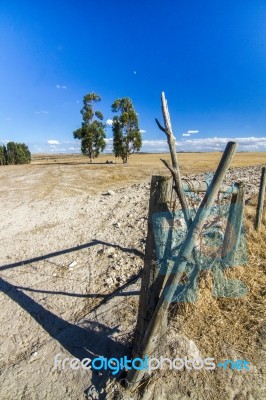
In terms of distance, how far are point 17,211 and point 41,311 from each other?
6.35m

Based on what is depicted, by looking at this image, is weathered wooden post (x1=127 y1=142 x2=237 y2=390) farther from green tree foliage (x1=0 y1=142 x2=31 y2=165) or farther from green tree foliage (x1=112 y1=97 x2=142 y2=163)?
green tree foliage (x1=0 y1=142 x2=31 y2=165)

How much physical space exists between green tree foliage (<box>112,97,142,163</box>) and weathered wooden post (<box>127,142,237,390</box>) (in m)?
32.0

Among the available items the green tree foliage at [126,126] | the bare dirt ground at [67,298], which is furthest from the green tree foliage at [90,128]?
the bare dirt ground at [67,298]

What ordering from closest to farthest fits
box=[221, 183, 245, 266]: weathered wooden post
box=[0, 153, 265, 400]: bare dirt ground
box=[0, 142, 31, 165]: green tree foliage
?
box=[0, 153, 265, 400]: bare dirt ground
box=[221, 183, 245, 266]: weathered wooden post
box=[0, 142, 31, 165]: green tree foliage

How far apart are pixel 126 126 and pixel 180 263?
32806mm

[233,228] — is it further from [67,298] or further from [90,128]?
[90,128]

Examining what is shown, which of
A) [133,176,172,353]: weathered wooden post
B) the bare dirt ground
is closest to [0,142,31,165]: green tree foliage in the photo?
the bare dirt ground

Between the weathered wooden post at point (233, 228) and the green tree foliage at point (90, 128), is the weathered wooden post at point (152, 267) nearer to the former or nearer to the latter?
the weathered wooden post at point (233, 228)

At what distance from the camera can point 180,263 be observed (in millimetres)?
2371

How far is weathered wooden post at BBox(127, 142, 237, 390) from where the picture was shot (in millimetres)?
2281

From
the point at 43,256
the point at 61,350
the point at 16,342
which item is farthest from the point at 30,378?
the point at 43,256

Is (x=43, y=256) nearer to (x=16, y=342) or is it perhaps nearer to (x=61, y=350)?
(x=16, y=342)

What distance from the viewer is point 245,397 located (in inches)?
98.4

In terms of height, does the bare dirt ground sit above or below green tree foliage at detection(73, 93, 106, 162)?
below
